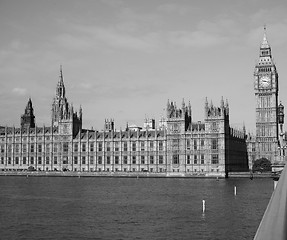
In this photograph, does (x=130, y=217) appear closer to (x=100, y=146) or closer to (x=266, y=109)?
(x=100, y=146)

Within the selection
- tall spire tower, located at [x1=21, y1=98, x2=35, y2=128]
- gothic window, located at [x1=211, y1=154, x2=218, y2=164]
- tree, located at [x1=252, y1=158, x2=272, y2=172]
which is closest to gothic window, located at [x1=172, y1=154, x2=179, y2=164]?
gothic window, located at [x1=211, y1=154, x2=218, y2=164]

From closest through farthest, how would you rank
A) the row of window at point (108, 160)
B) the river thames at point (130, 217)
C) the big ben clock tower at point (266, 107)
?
the river thames at point (130, 217) < the row of window at point (108, 160) < the big ben clock tower at point (266, 107)

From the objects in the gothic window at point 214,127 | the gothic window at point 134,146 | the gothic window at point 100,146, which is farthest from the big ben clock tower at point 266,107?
the gothic window at point 100,146

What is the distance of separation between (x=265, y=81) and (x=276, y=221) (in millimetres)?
162652

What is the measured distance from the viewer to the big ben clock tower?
504 feet

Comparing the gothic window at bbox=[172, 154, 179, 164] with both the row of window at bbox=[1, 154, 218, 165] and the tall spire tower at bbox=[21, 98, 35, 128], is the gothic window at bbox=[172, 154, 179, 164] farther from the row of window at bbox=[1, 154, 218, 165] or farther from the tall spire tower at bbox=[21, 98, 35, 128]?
the tall spire tower at bbox=[21, 98, 35, 128]

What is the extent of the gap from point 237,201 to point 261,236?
65.4m

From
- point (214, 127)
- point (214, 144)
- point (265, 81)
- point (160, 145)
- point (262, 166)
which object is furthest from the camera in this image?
point (265, 81)

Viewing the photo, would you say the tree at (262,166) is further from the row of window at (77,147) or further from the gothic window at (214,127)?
the row of window at (77,147)

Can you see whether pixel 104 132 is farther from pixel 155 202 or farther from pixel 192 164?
pixel 155 202

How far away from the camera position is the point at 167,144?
145m

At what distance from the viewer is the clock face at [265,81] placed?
157875mm

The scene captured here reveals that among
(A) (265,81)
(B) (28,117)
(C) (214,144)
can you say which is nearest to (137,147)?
(C) (214,144)

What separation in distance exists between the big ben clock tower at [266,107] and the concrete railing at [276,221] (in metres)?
156
